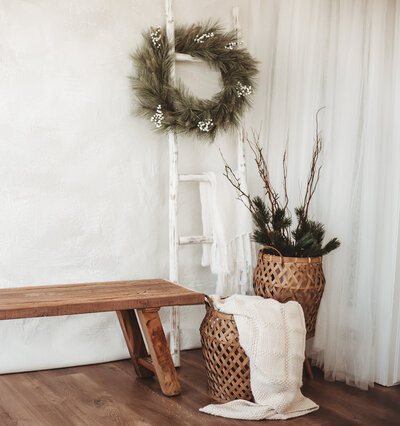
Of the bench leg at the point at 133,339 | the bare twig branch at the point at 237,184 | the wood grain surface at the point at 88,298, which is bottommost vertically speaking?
the bench leg at the point at 133,339

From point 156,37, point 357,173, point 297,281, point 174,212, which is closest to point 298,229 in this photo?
point 297,281

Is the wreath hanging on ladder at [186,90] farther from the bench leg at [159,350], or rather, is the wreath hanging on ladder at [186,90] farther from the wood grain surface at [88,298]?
the bench leg at [159,350]

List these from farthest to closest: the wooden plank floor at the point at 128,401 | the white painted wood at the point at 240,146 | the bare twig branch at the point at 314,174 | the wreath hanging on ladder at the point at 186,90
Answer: the white painted wood at the point at 240,146 → the wreath hanging on ladder at the point at 186,90 → the bare twig branch at the point at 314,174 → the wooden plank floor at the point at 128,401

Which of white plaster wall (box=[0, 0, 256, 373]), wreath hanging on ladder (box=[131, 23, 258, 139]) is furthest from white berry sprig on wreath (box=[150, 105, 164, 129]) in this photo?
white plaster wall (box=[0, 0, 256, 373])

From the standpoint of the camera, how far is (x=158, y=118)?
9.47 feet

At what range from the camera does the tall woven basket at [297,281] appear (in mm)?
2586

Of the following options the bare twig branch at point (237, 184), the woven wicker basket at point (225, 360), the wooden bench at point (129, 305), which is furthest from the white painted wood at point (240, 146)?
the woven wicker basket at point (225, 360)

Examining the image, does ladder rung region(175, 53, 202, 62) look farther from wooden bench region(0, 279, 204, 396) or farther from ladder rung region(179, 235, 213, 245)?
wooden bench region(0, 279, 204, 396)

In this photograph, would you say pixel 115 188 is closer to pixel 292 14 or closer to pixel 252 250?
pixel 252 250

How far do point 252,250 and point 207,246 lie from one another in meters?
0.27

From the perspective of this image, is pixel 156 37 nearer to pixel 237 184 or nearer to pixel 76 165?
pixel 76 165

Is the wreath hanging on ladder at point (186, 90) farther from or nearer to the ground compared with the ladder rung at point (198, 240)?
farther from the ground

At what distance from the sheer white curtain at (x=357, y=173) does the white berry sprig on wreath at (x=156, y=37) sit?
787 millimetres

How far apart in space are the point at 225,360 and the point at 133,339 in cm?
57
